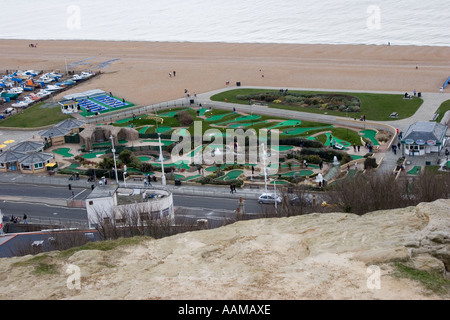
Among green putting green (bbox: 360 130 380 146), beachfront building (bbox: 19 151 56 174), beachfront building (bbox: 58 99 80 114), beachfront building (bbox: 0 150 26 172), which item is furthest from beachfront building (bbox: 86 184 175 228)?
beachfront building (bbox: 58 99 80 114)

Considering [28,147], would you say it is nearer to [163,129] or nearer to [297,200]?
[163,129]

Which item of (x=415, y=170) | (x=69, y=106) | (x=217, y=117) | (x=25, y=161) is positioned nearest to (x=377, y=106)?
(x=217, y=117)

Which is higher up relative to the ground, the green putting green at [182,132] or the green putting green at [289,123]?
the green putting green at [289,123]

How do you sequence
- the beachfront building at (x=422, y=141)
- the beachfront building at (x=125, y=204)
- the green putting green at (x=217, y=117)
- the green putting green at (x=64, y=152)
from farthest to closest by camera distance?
the green putting green at (x=217, y=117) < the green putting green at (x=64, y=152) < the beachfront building at (x=422, y=141) < the beachfront building at (x=125, y=204)

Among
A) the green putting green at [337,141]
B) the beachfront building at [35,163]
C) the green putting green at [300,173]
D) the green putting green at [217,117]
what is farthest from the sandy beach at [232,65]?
the green putting green at [300,173]

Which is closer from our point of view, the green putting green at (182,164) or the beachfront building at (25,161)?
the green putting green at (182,164)

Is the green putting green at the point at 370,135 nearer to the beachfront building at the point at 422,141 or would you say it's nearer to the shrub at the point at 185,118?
the beachfront building at the point at 422,141

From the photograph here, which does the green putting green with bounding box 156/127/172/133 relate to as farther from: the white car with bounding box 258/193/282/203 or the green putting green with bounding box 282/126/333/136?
the white car with bounding box 258/193/282/203

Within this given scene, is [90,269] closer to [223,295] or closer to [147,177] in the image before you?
[223,295]
